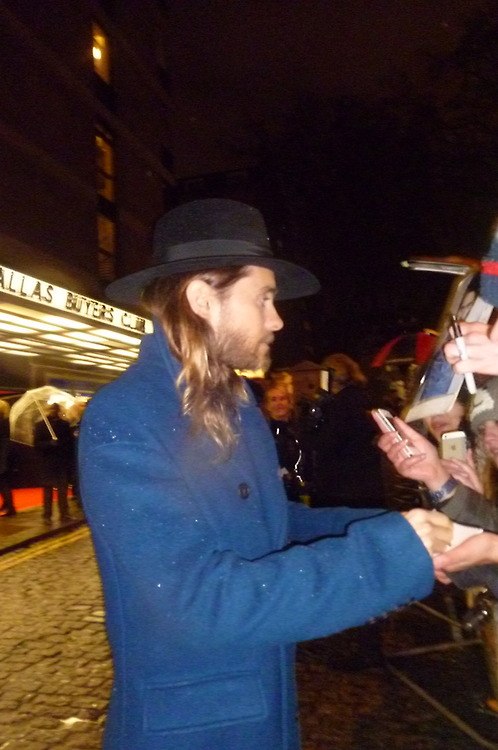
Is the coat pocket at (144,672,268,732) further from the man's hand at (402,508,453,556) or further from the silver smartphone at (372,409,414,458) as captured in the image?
the silver smartphone at (372,409,414,458)

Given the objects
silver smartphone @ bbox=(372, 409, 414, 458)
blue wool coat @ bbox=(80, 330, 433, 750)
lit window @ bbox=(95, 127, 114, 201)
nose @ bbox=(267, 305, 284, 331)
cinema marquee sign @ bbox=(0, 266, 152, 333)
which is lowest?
blue wool coat @ bbox=(80, 330, 433, 750)

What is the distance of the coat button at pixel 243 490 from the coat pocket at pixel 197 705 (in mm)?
393

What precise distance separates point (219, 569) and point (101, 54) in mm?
17275

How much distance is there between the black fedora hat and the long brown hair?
0.03 m

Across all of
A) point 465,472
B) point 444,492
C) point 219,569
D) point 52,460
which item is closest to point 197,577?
point 219,569

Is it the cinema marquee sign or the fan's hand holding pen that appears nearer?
the fan's hand holding pen

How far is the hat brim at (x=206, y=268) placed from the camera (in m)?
1.66

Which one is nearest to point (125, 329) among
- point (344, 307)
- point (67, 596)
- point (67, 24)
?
point (67, 596)

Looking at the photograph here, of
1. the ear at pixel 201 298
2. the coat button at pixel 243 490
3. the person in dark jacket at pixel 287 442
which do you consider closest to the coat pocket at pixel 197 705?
the coat button at pixel 243 490

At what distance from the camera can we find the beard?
5.45ft

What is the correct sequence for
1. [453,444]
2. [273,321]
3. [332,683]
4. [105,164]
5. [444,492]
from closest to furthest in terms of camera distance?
[273,321] < [444,492] < [453,444] < [332,683] < [105,164]

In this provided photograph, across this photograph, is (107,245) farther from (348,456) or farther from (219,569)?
(219,569)

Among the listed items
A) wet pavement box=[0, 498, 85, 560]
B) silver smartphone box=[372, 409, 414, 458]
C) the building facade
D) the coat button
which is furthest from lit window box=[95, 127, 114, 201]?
the coat button

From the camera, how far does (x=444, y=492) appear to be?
257 cm
